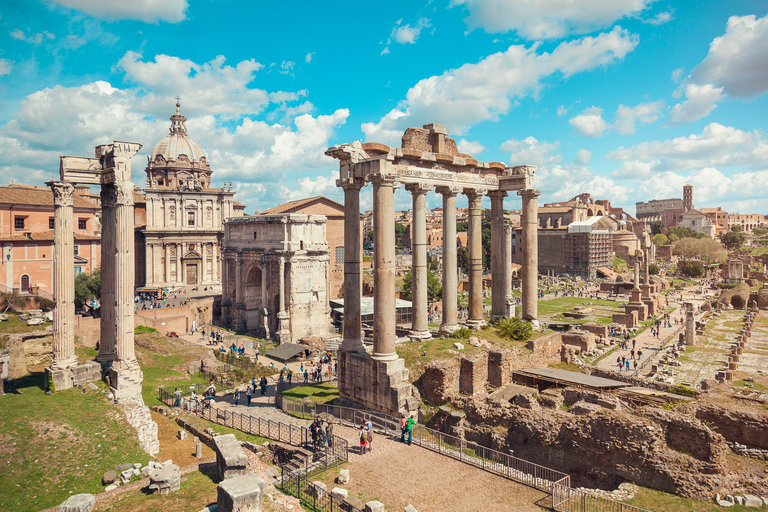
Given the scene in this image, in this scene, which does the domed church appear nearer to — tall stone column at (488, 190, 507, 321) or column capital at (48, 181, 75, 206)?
column capital at (48, 181, 75, 206)

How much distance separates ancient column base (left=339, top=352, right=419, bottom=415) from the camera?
14.5m

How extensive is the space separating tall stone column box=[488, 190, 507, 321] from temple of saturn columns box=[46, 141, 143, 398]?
46.4ft

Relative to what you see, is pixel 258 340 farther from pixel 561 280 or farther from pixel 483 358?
pixel 561 280

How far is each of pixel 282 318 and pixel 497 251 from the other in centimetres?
A: 2397

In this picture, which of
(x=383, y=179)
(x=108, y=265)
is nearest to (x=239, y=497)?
(x=383, y=179)

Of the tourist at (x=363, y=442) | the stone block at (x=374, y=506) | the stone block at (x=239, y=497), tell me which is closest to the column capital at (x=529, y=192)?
the tourist at (x=363, y=442)

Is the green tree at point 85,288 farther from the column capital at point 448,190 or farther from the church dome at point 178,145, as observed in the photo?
the column capital at point 448,190

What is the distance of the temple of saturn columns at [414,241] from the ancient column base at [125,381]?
7448 mm

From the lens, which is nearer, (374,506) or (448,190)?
(374,506)

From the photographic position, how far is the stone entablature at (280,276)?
40.2m

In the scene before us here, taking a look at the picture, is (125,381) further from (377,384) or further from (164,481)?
(377,384)

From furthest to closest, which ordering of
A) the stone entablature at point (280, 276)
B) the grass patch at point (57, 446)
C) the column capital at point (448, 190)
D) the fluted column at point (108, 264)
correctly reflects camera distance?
the stone entablature at point (280, 276)
the column capital at point (448, 190)
the fluted column at point (108, 264)
the grass patch at point (57, 446)

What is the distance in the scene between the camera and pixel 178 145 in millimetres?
62562

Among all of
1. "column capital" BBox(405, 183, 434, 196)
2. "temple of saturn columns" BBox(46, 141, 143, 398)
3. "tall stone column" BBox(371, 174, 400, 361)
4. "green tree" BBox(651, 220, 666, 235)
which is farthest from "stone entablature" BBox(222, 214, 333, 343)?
"green tree" BBox(651, 220, 666, 235)
